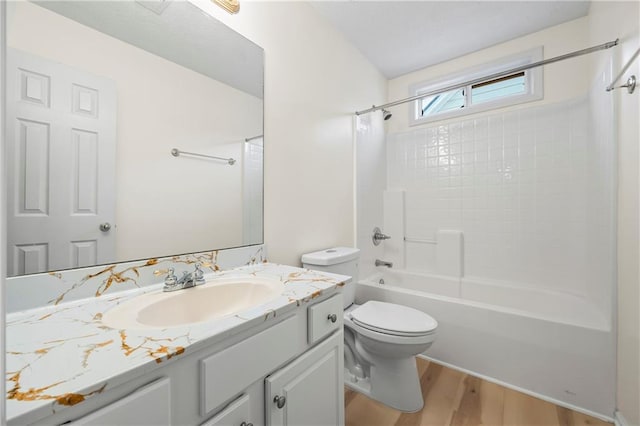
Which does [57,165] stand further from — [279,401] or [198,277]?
[279,401]

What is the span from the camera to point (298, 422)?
836 mm

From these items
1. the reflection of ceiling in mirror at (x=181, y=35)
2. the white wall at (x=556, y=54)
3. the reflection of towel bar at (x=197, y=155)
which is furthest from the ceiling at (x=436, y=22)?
the reflection of towel bar at (x=197, y=155)

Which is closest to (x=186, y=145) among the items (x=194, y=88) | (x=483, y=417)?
(x=194, y=88)

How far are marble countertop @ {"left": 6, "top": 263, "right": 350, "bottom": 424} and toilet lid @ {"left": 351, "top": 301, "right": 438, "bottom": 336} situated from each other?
734 millimetres

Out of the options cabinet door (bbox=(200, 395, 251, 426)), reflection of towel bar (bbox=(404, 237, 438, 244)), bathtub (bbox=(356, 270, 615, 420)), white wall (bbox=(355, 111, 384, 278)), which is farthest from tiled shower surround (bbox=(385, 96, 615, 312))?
cabinet door (bbox=(200, 395, 251, 426))

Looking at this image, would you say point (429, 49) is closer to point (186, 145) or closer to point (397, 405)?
point (186, 145)

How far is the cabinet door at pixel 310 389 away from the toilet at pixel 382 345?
17.3 inches

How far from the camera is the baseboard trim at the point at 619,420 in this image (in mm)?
1237

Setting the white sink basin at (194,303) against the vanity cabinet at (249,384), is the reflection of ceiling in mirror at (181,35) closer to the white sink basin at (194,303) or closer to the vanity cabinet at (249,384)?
the white sink basin at (194,303)

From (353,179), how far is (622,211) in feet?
5.00

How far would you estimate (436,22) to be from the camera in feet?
6.27

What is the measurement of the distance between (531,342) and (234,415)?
1.69 m

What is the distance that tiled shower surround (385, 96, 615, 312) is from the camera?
1.85m

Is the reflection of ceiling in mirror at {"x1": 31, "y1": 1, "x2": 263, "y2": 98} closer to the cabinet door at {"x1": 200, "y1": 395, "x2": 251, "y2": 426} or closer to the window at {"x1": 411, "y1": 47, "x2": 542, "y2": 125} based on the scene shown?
the cabinet door at {"x1": 200, "y1": 395, "x2": 251, "y2": 426}
